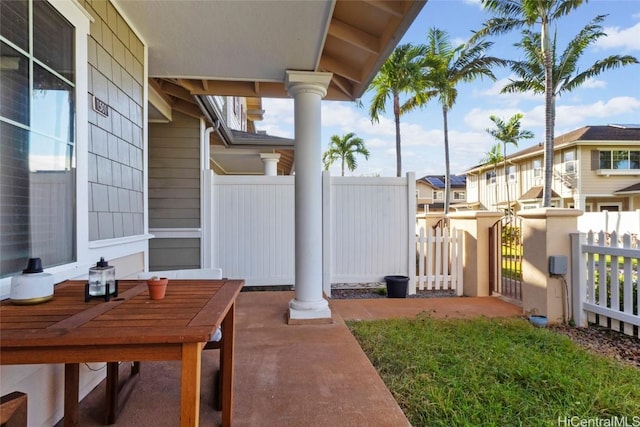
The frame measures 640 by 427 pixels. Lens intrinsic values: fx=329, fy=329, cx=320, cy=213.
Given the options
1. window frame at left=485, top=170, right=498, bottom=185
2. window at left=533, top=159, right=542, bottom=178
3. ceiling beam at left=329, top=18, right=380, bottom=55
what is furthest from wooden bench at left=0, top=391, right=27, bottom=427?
window frame at left=485, top=170, right=498, bottom=185

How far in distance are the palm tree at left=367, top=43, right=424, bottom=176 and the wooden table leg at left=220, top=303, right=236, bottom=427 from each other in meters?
10.4

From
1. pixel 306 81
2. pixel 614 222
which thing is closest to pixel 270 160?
pixel 306 81

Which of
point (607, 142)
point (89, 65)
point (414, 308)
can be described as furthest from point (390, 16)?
point (607, 142)

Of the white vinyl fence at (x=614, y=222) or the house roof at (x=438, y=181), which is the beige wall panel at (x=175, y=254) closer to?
the white vinyl fence at (x=614, y=222)

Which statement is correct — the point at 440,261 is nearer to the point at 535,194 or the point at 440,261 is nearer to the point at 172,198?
the point at 172,198

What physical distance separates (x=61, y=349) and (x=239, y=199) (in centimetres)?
394

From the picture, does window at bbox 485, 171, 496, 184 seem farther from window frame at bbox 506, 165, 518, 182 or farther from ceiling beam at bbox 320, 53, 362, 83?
ceiling beam at bbox 320, 53, 362, 83

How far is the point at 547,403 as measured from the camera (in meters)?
2.08

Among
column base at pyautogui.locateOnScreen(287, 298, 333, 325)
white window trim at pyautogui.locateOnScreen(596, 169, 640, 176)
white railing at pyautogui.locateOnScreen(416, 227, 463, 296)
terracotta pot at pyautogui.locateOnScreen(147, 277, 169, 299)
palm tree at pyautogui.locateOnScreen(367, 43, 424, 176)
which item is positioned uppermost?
palm tree at pyautogui.locateOnScreen(367, 43, 424, 176)

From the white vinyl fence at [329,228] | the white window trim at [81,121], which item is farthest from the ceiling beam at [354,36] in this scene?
the white vinyl fence at [329,228]

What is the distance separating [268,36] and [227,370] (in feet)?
8.40

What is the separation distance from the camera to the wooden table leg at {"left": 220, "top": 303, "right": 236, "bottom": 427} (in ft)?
5.93

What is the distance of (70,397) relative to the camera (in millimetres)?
1736

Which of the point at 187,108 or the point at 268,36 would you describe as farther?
the point at 187,108
